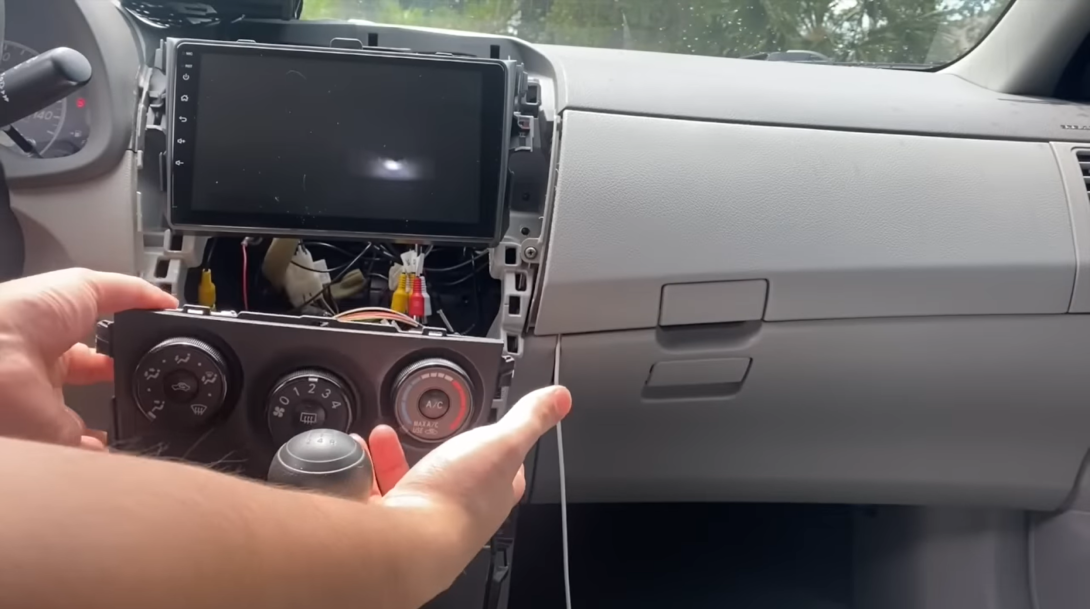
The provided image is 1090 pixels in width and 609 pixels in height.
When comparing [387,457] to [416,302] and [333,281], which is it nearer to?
[416,302]

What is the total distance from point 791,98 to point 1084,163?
392mm

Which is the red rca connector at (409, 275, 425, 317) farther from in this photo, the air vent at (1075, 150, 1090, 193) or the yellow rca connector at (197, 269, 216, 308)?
the air vent at (1075, 150, 1090, 193)

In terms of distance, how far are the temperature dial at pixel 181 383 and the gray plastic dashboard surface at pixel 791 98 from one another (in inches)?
20.2

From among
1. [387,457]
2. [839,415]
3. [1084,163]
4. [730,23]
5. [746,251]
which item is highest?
[730,23]

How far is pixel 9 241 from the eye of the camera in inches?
38.0

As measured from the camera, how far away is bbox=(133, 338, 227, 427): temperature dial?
0.73 metres

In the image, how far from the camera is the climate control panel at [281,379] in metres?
0.73

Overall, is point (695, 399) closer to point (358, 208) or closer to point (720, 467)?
point (720, 467)

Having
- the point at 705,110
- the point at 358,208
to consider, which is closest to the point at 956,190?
the point at 705,110

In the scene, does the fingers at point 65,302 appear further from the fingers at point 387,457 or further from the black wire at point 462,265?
the black wire at point 462,265

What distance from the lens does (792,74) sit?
1193mm

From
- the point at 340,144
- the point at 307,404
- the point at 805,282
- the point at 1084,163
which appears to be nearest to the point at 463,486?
the point at 307,404

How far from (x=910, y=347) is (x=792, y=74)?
1.32ft

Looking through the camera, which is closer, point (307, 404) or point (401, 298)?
point (307, 404)
